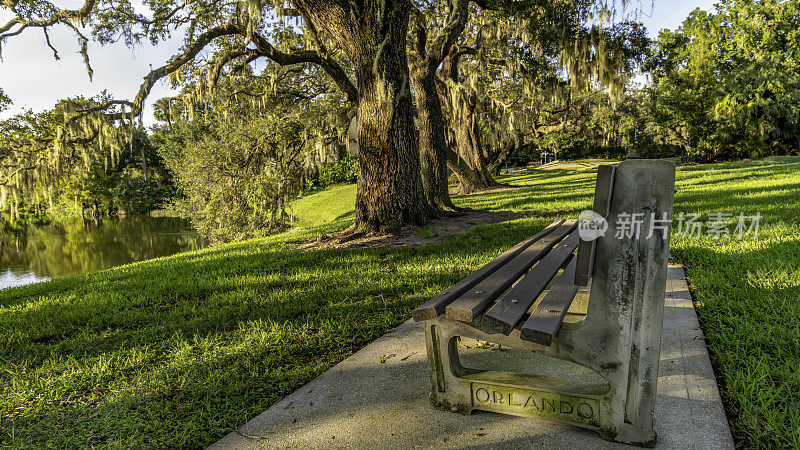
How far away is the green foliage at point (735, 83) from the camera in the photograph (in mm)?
26359

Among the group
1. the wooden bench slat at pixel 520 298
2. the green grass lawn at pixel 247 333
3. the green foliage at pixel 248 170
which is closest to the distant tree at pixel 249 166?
the green foliage at pixel 248 170

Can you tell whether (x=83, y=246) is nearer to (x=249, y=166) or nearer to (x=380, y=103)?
(x=249, y=166)

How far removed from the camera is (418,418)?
207cm

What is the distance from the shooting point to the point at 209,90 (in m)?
8.98

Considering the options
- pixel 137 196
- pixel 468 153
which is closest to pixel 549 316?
pixel 468 153

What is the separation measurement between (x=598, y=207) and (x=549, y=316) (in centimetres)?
47

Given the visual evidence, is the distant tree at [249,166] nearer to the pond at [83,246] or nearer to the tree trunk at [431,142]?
the tree trunk at [431,142]

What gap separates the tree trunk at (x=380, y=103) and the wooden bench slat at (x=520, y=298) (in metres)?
4.27

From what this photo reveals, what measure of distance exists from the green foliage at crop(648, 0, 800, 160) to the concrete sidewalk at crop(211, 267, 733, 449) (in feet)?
95.4

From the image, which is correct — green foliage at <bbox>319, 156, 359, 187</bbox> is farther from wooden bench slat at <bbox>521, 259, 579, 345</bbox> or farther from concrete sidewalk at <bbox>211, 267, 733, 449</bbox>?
wooden bench slat at <bbox>521, 259, 579, 345</bbox>

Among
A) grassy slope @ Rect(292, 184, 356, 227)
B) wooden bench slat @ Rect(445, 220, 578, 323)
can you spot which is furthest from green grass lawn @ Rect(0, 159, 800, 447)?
grassy slope @ Rect(292, 184, 356, 227)

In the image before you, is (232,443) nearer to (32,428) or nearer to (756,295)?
(32,428)

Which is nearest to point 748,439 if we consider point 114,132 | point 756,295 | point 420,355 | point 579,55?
point 420,355

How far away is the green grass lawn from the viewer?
2176mm
